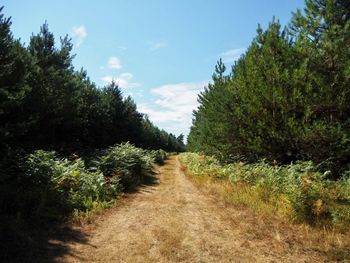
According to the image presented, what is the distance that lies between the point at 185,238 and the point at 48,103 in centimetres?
1177

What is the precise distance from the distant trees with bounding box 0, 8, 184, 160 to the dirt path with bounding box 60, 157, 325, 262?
484 cm

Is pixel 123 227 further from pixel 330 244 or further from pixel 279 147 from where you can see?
pixel 279 147

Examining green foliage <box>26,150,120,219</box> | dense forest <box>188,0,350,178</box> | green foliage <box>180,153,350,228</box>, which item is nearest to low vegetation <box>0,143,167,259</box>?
green foliage <box>26,150,120,219</box>

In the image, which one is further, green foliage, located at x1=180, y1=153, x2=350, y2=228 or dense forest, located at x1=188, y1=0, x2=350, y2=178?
dense forest, located at x1=188, y1=0, x2=350, y2=178

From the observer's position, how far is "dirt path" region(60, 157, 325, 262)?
5.86 metres

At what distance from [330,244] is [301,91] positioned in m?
6.57

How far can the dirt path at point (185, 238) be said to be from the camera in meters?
5.86

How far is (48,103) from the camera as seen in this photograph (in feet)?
51.8

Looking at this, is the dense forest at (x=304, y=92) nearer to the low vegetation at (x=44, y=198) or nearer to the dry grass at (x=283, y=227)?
the dry grass at (x=283, y=227)

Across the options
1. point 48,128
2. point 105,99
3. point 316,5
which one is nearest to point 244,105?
point 316,5

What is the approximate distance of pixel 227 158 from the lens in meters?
17.2

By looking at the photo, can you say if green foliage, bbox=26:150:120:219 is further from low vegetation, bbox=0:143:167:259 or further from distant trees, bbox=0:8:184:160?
distant trees, bbox=0:8:184:160

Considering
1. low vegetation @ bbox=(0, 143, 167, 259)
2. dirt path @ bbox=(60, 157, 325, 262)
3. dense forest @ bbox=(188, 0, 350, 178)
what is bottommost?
dirt path @ bbox=(60, 157, 325, 262)

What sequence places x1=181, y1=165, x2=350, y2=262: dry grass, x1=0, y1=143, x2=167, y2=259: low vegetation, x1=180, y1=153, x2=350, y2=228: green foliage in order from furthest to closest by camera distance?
x1=180, y1=153, x2=350, y2=228: green foliage < x1=0, y1=143, x2=167, y2=259: low vegetation < x1=181, y1=165, x2=350, y2=262: dry grass
